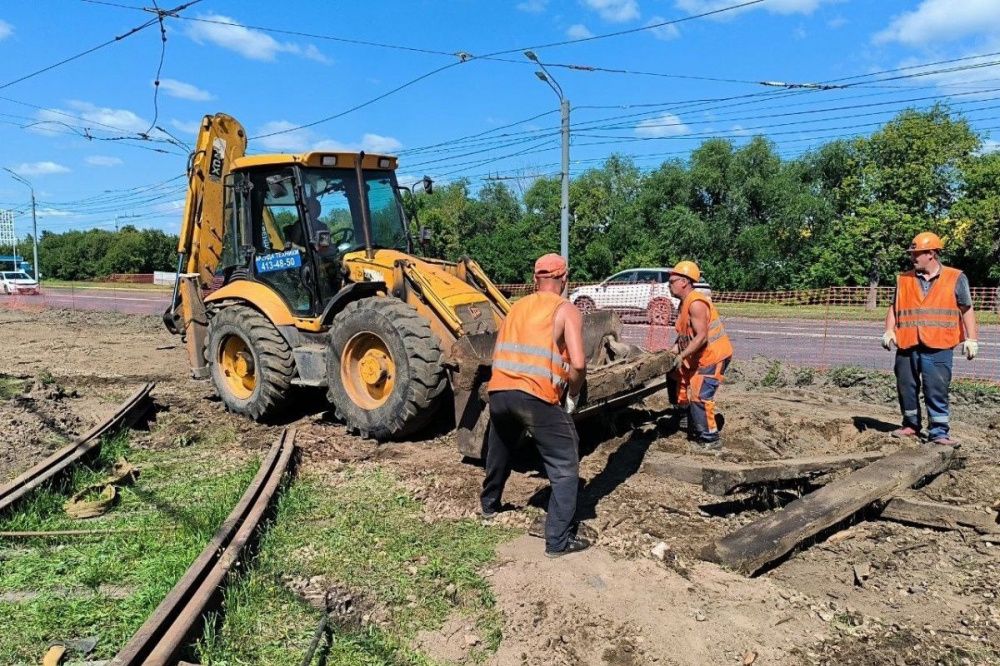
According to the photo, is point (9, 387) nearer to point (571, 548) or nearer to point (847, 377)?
point (571, 548)

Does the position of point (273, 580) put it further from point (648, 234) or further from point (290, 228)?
point (648, 234)

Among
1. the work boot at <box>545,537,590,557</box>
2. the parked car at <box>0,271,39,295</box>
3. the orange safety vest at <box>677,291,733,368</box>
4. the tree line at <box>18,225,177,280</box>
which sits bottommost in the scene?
the work boot at <box>545,537,590,557</box>

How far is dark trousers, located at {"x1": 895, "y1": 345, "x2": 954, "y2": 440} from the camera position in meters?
5.94

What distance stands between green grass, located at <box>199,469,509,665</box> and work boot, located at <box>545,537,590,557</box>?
1.23 ft

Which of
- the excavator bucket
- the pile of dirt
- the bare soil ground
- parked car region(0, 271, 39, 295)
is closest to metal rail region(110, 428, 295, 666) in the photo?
the bare soil ground

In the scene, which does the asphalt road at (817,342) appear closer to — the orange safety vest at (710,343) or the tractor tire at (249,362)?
the orange safety vest at (710,343)

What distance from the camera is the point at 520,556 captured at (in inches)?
170

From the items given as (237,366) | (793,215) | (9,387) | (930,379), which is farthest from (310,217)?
(793,215)

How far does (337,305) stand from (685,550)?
14.0ft

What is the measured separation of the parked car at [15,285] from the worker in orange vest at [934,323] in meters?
39.9

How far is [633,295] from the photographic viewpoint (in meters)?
18.7

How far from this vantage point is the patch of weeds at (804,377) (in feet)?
32.6

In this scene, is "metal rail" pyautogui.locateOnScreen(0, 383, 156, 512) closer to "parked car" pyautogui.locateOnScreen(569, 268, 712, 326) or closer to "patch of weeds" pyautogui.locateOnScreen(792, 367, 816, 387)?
"patch of weeds" pyautogui.locateOnScreen(792, 367, 816, 387)

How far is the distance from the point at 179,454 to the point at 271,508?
2.20m
